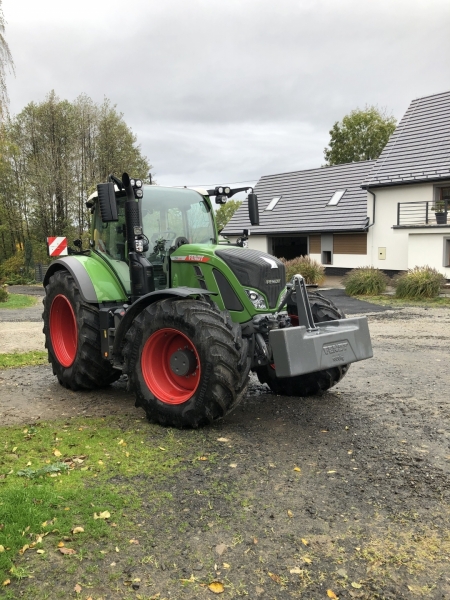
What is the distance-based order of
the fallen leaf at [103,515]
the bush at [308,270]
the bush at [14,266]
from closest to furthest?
the fallen leaf at [103,515] < the bush at [308,270] < the bush at [14,266]

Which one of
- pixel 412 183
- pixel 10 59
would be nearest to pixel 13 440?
pixel 10 59

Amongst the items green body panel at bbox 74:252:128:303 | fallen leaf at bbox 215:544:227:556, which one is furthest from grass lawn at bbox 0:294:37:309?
fallen leaf at bbox 215:544:227:556

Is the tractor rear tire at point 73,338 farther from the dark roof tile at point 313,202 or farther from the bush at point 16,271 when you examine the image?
the bush at point 16,271

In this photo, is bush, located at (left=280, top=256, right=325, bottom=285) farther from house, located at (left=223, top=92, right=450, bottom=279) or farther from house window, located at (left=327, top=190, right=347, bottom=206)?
house window, located at (left=327, top=190, right=347, bottom=206)

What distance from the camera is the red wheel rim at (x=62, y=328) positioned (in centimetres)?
695

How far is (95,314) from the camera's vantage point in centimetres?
612

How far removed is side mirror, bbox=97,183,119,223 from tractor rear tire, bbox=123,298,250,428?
0.97m

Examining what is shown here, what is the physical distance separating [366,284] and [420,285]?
7.06 feet

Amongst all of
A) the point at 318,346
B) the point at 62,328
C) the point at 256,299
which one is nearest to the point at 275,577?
the point at 318,346

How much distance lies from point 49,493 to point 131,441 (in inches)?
44.6

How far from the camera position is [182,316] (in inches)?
192

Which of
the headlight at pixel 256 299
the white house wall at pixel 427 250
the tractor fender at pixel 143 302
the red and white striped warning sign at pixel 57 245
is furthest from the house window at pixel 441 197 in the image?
the tractor fender at pixel 143 302

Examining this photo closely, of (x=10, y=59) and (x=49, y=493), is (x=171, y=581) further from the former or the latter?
(x=10, y=59)

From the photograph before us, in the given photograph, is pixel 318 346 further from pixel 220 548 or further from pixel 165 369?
pixel 220 548
